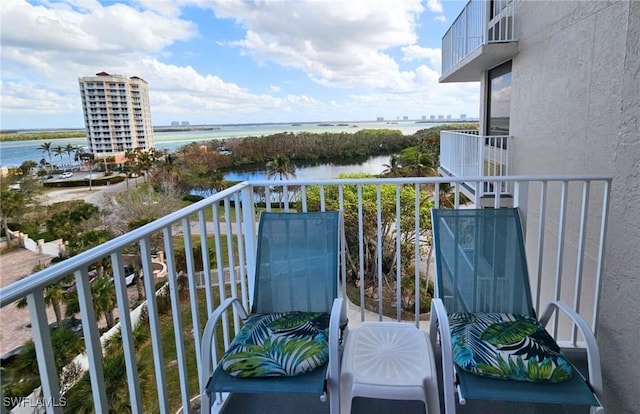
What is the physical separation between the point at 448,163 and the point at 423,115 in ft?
56.6

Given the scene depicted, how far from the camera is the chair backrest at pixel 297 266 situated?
2.13 metres

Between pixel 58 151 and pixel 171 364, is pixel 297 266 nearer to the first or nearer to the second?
pixel 171 364

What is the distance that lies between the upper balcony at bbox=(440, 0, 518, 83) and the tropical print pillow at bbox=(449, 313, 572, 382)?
18.2ft

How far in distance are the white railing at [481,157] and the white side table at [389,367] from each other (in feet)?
14.7

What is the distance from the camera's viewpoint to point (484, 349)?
1638 mm

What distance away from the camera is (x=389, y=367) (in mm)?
1728

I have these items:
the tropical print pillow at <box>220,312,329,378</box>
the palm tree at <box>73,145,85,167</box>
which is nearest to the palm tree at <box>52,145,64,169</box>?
the palm tree at <box>73,145,85,167</box>

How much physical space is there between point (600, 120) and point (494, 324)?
2249mm

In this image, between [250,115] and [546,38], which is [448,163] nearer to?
[546,38]

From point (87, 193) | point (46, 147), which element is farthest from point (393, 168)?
point (46, 147)

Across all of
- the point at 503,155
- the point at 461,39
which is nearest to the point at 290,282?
the point at 503,155

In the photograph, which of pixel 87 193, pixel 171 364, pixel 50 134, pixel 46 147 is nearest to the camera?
pixel 171 364

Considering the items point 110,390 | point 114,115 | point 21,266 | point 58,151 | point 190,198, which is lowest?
point 21,266

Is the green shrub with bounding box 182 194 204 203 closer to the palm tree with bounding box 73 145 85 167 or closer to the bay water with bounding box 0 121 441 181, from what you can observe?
the bay water with bounding box 0 121 441 181
